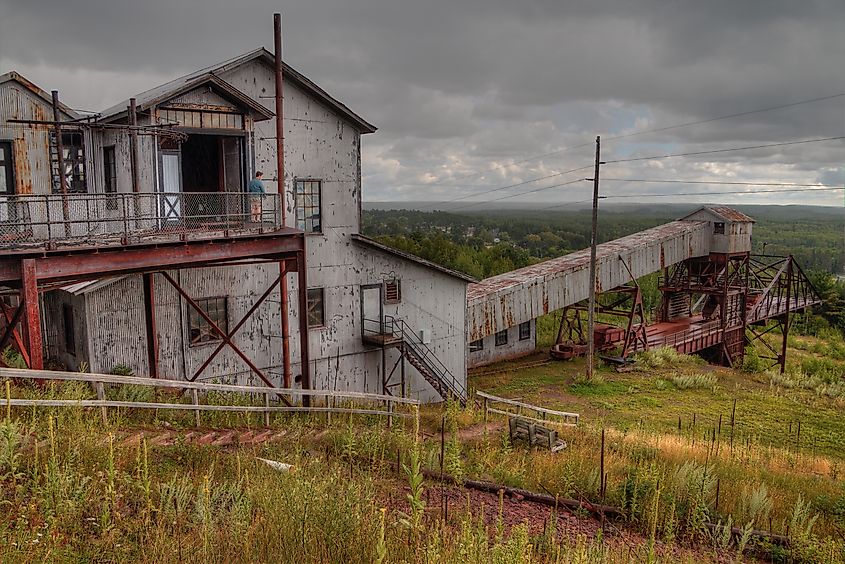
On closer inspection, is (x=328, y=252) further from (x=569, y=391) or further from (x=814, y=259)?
(x=814, y=259)

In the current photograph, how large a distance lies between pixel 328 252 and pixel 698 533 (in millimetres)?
13744

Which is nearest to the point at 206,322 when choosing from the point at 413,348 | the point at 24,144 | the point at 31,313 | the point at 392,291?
the point at 392,291

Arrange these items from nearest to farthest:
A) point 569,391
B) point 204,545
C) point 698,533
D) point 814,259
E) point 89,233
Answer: point 204,545 → point 698,533 → point 89,233 → point 569,391 → point 814,259

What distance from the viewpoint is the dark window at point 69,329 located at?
53.1 ft

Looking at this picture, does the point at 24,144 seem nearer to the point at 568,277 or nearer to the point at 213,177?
the point at 213,177

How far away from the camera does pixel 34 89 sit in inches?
667

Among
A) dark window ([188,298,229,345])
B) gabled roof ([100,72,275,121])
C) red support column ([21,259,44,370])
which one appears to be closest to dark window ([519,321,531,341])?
dark window ([188,298,229,345])

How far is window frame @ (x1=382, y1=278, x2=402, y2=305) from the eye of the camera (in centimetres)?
2073

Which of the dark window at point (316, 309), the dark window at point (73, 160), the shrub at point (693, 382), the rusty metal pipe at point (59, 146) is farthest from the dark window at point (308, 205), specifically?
the shrub at point (693, 382)

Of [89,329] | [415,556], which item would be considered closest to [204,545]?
[415,556]

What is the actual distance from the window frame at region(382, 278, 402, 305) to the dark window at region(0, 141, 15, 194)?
1084cm

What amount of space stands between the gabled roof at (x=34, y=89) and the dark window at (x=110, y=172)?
284cm

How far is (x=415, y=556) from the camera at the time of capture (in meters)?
5.55

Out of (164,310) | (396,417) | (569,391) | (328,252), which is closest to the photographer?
(396,417)
